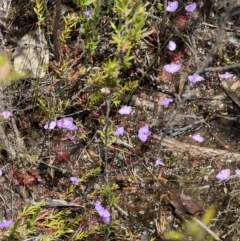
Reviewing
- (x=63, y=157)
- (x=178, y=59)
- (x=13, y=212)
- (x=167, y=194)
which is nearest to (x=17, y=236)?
(x=13, y=212)

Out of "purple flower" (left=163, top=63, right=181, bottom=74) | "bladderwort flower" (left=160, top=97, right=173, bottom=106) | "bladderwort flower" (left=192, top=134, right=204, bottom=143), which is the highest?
"purple flower" (left=163, top=63, right=181, bottom=74)

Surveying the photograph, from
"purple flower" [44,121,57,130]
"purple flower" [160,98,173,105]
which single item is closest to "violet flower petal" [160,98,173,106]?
"purple flower" [160,98,173,105]

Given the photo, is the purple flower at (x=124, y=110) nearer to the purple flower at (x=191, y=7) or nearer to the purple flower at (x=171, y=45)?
the purple flower at (x=171, y=45)

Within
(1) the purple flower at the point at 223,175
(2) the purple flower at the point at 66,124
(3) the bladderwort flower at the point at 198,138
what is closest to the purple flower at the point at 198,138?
(3) the bladderwort flower at the point at 198,138

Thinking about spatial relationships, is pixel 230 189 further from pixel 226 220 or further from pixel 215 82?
pixel 215 82

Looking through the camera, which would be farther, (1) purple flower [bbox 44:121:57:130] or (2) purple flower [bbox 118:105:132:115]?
(2) purple flower [bbox 118:105:132:115]

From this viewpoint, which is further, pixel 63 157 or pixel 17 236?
pixel 63 157

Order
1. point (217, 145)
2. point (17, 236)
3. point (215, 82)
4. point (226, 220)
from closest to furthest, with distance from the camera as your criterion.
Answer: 1. point (17, 236)
2. point (226, 220)
3. point (217, 145)
4. point (215, 82)

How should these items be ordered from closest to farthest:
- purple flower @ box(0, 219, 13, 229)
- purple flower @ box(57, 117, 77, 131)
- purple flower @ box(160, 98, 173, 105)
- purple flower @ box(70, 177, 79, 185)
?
purple flower @ box(0, 219, 13, 229)
purple flower @ box(70, 177, 79, 185)
purple flower @ box(57, 117, 77, 131)
purple flower @ box(160, 98, 173, 105)

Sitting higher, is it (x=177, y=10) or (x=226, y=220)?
(x=177, y=10)

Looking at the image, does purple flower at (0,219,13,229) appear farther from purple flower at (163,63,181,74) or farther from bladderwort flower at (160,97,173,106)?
purple flower at (163,63,181,74)
